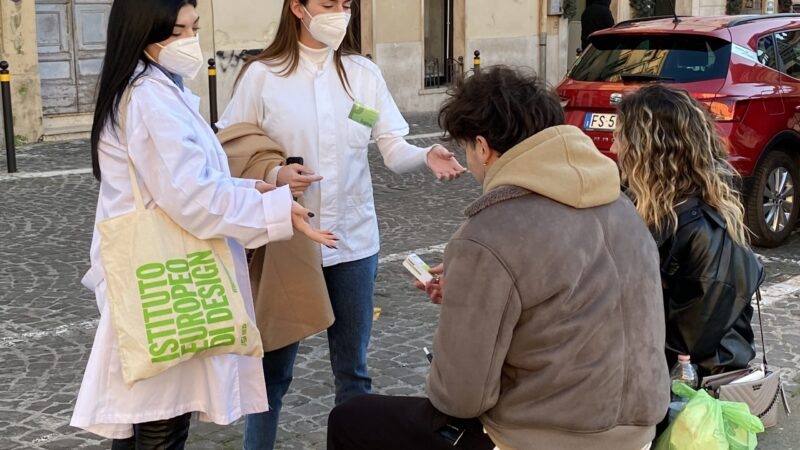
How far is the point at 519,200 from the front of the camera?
102 inches

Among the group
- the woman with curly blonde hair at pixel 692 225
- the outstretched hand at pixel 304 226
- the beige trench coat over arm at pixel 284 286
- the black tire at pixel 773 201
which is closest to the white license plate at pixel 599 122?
the black tire at pixel 773 201

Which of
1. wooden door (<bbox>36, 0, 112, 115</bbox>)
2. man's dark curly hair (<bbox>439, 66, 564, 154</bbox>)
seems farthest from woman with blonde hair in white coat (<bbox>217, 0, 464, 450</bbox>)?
wooden door (<bbox>36, 0, 112, 115</bbox>)

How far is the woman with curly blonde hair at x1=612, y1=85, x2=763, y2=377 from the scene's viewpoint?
3.77 metres

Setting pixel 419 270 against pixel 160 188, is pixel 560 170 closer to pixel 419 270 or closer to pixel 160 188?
pixel 419 270

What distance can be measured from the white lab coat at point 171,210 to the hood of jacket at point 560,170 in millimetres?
710

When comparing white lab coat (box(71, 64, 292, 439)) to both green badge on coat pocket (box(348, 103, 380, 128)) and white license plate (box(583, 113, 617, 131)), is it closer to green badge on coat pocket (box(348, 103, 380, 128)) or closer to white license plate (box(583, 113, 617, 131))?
green badge on coat pocket (box(348, 103, 380, 128))

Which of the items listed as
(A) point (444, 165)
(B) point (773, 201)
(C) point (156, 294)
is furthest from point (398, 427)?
(B) point (773, 201)

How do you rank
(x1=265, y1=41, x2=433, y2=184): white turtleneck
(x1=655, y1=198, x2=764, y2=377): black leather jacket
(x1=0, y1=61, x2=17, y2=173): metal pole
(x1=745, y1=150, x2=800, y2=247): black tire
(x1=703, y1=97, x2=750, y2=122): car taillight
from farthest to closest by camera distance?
(x1=0, y1=61, x2=17, y2=173): metal pole
(x1=745, y1=150, x2=800, y2=247): black tire
(x1=703, y1=97, x2=750, y2=122): car taillight
(x1=655, y1=198, x2=764, y2=377): black leather jacket
(x1=265, y1=41, x2=433, y2=184): white turtleneck

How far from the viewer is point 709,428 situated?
3211mm

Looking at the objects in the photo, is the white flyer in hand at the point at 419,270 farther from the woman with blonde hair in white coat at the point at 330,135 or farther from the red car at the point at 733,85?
the red car at the point at 733,85

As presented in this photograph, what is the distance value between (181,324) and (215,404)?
0.30m

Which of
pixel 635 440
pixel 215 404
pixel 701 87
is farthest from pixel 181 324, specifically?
pixel 701 87

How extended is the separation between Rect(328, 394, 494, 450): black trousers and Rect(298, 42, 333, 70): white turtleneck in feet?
4.09

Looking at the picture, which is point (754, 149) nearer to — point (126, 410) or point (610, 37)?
point (610, 37)
